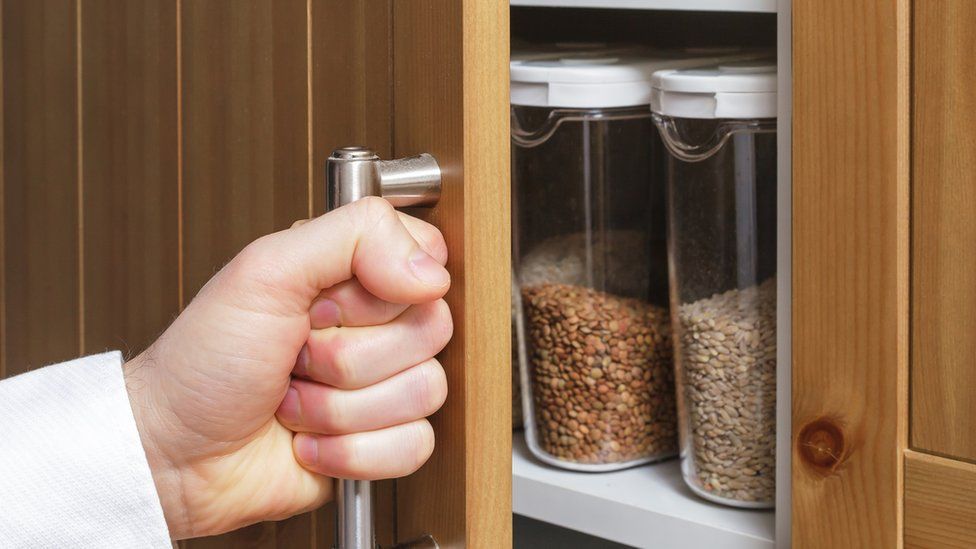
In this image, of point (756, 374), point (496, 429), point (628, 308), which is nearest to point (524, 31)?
point (628, 308)

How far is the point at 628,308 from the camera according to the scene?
2.85 ft

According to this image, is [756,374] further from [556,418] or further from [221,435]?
[221,435]

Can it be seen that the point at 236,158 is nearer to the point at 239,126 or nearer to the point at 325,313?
the point at 239,126

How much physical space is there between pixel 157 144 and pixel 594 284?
361 mm

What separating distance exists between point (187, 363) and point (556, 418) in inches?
12.7

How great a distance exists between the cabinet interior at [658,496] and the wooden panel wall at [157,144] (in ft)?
0.62

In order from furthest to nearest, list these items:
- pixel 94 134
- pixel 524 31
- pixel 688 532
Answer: pixel 524 31, pixel 94 134, pixel 688 532

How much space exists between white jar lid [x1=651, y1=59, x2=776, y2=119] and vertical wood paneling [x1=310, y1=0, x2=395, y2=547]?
0.73 feet

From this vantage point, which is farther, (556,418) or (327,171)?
(556,418)

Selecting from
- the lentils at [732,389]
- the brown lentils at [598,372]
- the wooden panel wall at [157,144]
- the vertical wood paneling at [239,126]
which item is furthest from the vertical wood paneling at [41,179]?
the lentils at [732,389]

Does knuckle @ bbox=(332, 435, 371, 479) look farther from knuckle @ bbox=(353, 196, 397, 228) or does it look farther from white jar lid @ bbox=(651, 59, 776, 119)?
white jar lid @ bbox=(651, 59, 776, 119)

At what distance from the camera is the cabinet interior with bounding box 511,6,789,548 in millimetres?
785

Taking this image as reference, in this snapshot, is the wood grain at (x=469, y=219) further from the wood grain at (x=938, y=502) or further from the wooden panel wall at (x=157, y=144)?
the wood grain at (x=938, y=502)

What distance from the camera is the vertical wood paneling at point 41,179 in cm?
100
